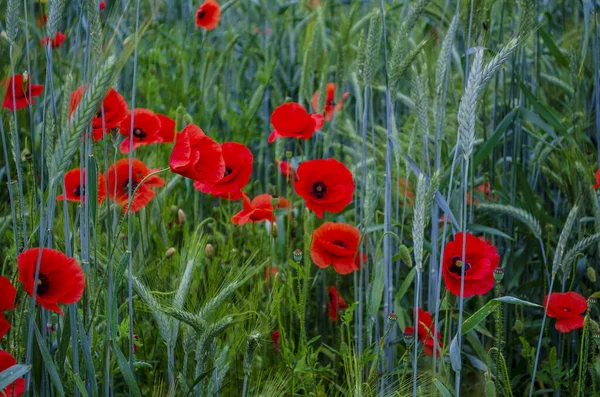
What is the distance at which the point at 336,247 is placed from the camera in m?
1.26

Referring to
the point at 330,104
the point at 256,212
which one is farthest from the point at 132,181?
the point at 330,104

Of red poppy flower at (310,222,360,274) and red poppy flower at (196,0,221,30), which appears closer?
red poppy flower at (310,222,360,274)

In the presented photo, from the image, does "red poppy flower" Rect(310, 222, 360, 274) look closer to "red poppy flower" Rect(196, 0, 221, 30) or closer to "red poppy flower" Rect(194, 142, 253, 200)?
"red poppy flower" Rect(194, 142, 253, 200)

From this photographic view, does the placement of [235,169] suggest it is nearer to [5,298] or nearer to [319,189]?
[319,189]

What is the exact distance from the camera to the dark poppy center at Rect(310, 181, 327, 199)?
4.31 feet

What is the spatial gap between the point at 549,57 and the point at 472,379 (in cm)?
96

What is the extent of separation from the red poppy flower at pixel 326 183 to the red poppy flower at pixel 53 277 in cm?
50

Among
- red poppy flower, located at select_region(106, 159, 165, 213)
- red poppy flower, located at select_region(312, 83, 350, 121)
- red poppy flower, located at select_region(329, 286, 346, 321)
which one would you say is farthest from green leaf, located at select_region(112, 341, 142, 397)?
red poppy flower, located at select_region(312, 83, 350, 121)

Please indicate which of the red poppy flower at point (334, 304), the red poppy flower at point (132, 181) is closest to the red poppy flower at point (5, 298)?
the red poppy flower at point (132, 181)

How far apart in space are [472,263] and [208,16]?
3.65 ft

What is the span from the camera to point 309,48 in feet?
5.05

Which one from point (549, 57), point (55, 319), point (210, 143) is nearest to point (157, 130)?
point (210, 143)

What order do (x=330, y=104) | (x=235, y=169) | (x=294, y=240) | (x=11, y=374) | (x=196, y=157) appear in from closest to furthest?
(x=11, y=374), (x=196, y=157), (x=235, y=169), (x=294, y=240), (x=330, y=104)

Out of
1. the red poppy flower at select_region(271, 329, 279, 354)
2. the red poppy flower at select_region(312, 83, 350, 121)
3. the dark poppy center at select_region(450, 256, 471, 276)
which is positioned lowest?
the red poppy flower at select_region(271, 329, 279, 354)
